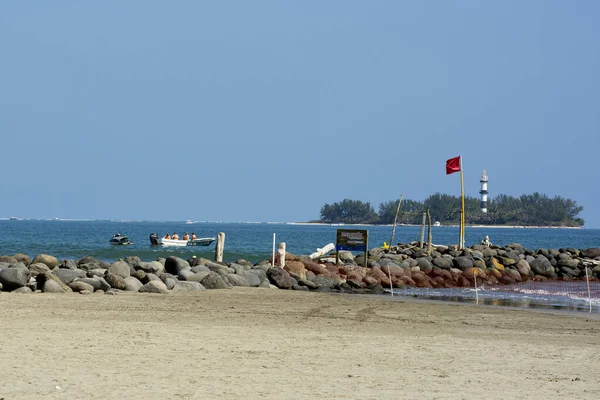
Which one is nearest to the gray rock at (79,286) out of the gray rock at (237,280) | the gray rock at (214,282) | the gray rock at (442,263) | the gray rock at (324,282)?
the gray rock at (214,282)

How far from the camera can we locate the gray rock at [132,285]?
19.9 m

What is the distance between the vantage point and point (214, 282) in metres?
22.0

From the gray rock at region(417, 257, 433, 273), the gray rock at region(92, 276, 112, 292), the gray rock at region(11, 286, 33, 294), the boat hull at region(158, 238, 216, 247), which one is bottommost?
the gray rock at region(11, 286, 33, 294)

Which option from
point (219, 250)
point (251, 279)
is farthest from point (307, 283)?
point (219, 250)

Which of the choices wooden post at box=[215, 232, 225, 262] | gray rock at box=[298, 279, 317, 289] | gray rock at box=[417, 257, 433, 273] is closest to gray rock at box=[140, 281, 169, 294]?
gray rock at box=[298, 279, 317, 289]

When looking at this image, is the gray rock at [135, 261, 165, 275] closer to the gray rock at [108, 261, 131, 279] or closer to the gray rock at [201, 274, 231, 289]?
the gray rock at [108, 261, 131, 279]

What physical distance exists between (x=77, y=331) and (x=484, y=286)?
20.1 m

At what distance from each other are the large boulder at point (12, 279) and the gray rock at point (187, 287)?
3.53 meters

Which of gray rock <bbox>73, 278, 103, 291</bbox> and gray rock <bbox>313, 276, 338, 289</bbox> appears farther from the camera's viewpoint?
gray rock <bbox>313, 276, 338, 289</bbox>

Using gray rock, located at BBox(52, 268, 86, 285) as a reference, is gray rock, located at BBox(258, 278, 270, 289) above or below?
below

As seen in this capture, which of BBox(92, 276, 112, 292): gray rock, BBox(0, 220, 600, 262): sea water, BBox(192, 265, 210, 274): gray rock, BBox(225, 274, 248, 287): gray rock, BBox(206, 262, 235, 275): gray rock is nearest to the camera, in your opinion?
BBox(92, 276, 112, 292): gray rock

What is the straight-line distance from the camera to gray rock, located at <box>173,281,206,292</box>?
68.1 ft

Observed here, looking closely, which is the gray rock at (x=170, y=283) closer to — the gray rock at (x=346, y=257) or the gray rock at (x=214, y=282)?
the gray rock at (x=214, y=282)

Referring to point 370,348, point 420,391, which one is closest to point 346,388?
point 420,391
